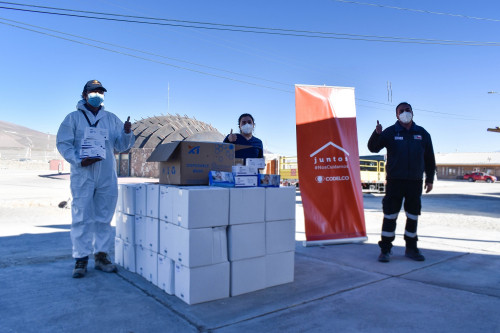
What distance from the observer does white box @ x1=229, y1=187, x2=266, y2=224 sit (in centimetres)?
343

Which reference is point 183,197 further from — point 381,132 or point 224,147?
point 381,132

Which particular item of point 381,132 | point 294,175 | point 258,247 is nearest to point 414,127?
point 381,132

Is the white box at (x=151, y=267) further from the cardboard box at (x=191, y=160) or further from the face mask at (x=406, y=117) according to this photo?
the face mask at (x=406, y=117)

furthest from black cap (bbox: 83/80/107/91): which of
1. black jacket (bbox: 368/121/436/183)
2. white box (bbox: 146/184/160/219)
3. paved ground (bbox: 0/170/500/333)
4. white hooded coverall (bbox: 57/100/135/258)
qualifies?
black jacket (bbox: 368/121/436/183)

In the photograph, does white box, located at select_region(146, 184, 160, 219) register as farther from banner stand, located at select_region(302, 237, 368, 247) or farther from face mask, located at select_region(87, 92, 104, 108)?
banner stand, located at select_region(302, 237, 368, 247)

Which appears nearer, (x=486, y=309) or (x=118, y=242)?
(x=486, y=309)

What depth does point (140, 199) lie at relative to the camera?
4.06m

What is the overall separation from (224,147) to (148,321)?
6.26 ft

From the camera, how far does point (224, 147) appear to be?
13.1 ft

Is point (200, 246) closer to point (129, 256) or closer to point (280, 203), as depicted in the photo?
point (280, 203)

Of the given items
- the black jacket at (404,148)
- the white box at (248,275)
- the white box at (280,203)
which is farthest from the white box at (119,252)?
the black jacket at (404,148)

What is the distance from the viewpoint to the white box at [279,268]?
12.3 feet

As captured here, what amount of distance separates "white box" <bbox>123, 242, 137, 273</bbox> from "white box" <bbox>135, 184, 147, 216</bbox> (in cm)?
43

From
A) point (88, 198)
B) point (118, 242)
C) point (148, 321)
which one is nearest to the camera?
point (148, 321)
